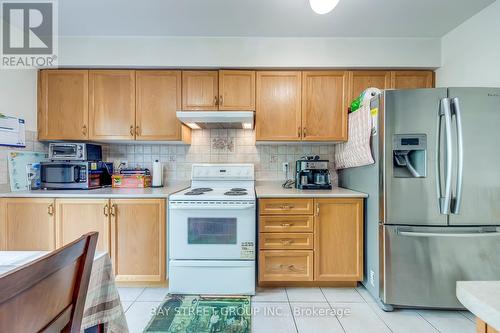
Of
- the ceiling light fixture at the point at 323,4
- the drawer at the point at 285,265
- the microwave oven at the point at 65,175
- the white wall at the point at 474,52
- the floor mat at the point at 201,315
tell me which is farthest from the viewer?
the microwave oven at the point at 65,175

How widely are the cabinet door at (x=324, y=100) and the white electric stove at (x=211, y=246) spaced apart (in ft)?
3.46

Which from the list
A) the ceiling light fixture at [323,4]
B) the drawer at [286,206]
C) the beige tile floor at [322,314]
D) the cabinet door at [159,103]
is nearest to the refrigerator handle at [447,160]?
the beige tile floor at [322,314]

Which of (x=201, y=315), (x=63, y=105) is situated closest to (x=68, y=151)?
(x=63, y=105)

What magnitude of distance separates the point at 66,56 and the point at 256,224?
242 centimetres

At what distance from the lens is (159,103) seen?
2387 mm

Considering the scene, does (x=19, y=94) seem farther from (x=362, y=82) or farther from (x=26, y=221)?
(x=362, y=82)

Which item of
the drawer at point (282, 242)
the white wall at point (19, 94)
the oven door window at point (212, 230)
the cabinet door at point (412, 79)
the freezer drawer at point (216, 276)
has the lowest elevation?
the freezer drawer at point (216, 276)

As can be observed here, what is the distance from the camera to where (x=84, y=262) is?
2.09ft

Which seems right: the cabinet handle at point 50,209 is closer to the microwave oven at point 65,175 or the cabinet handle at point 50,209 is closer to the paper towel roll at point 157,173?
the microwave oven at point 65,175

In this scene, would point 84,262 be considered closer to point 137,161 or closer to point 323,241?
point 323,241

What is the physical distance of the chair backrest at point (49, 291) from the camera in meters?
0.45

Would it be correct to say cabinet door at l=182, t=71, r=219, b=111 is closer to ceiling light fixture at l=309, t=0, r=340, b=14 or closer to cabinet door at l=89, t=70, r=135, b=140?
cabinet door at l=89, t=70, r=135, b=140

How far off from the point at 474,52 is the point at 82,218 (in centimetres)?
355

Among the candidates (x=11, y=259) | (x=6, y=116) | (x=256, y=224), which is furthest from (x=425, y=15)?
(x=6, y=116)
